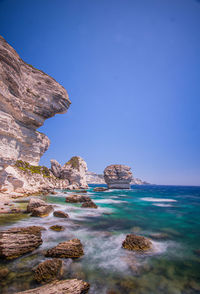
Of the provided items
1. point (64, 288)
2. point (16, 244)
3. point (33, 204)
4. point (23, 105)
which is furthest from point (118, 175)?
point (64, 288)

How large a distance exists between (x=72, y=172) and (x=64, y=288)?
164ft

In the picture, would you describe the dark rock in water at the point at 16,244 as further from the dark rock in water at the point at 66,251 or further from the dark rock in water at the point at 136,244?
the dark rock in water at the point at 136,244

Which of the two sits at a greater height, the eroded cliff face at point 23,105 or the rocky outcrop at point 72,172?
the eroded cliff face at point 23,105

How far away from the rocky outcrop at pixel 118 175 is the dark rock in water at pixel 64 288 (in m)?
57.8

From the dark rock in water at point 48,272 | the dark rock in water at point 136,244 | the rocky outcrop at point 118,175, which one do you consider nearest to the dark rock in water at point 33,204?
the dark rock in water at point 48,272

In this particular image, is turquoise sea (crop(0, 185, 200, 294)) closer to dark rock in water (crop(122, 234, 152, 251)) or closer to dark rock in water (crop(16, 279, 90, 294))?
dark rock in water (crop(122, 234, 152, 251))

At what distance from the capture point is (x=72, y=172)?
2068 inches

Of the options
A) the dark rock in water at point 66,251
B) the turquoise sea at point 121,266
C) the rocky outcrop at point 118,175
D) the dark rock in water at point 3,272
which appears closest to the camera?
the turquoise sea at point 121,266

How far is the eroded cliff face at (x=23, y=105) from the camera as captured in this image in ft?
75.0

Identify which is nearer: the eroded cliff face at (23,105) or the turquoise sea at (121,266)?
the turquoise sea at (121,266)


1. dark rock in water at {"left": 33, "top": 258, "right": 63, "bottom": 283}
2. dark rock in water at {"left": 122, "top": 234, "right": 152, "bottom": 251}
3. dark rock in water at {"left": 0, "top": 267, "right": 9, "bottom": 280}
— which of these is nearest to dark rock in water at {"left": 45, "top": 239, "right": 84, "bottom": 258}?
dark rock in water at {"left": 33, "top": 258, "right": 63, "bottom": 283}

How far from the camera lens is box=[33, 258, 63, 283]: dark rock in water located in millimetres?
4586

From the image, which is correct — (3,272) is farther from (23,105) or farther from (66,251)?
(23,105)

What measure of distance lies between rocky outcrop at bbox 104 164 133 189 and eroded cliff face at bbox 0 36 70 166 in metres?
32.0
